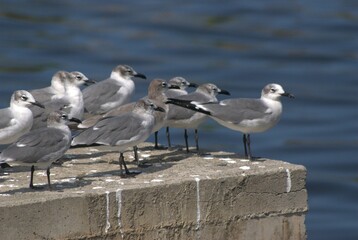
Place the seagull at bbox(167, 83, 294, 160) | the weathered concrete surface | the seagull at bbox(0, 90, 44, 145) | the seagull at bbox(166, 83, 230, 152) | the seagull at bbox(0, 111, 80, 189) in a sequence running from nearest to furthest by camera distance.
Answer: the weathered concrete surface → the seagull at bbox(0, 111, 80, 189) → the seagull at bbox(0, 90, 44, 145) → the seagull at bbox(167, 83, 294, 160) → the seagull at bbox(166, 83, 230, 152)

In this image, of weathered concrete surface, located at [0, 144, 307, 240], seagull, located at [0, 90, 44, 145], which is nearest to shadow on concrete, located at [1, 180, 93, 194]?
weathered concrete surface, located at [0, 144, 307, 240]

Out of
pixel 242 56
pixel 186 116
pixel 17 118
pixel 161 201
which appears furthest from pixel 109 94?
pixel 242 56

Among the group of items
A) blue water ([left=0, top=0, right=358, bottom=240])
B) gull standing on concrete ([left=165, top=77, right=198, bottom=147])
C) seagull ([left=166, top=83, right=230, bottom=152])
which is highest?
gull standing on concrete ([left=165, top=77, right=198, bottom=147])

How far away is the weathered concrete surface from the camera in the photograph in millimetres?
10109

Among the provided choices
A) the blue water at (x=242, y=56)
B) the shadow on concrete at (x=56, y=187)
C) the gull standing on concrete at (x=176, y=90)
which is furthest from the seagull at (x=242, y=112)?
the blue water at (x=242, y=56)

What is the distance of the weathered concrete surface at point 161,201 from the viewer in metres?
10.1

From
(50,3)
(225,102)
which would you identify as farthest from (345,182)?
(50,3)

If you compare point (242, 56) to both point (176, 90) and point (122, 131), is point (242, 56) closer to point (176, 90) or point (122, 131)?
point (176, 90)

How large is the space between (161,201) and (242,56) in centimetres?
1836

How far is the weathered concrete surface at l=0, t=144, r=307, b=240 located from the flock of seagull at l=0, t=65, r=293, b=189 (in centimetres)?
25

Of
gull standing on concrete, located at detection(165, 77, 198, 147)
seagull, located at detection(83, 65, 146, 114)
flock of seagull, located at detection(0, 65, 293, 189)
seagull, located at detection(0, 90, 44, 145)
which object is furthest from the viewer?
seagull, located at detection(83, 65, 146, 114)

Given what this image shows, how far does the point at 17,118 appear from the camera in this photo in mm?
11688

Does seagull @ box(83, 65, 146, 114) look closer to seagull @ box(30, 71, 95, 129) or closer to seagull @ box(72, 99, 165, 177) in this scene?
seagull @ box(30, 71, 95, 129)

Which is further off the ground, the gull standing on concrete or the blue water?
the gull standing on concrete
